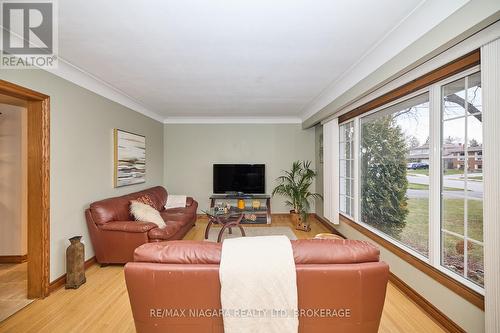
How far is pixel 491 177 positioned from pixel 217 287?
1952 millimetres

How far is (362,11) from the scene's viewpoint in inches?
73.2

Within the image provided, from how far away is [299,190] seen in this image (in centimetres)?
559

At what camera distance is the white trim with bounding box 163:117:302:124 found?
20.1 ft

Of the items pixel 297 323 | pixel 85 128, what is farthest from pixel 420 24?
pixel 85 128

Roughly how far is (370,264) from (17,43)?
11.7 ft

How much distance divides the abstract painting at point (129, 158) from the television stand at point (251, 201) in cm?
188

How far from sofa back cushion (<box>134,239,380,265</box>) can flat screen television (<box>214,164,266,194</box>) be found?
452 centimetres

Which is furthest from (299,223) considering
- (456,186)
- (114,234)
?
(114,234)

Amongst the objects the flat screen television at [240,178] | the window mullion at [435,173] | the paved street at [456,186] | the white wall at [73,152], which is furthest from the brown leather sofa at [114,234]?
the paved street at [456,186]

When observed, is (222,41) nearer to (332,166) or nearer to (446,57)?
(446,57)

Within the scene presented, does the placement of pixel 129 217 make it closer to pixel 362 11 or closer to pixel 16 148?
pixel 16 148

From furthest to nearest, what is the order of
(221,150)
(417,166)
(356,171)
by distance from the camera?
(221,150), (356,171), (417,166)

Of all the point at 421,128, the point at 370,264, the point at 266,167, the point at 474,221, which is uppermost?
the point at 421,128

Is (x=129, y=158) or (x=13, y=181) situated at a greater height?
(x=129, y=158)
